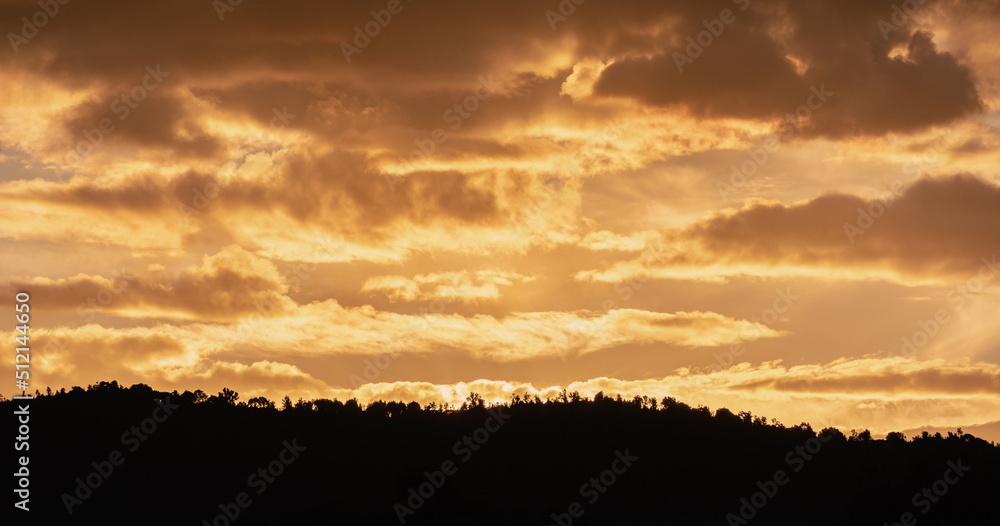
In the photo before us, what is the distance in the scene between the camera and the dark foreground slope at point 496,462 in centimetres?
11312

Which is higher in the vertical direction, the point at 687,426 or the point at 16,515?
the point at 687,426

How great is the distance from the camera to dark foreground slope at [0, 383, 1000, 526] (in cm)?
11312

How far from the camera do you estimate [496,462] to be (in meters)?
156

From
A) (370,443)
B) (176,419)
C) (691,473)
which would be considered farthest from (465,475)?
(176,419)

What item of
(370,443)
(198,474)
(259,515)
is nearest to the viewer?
(259,515)

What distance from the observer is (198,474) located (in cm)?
13825

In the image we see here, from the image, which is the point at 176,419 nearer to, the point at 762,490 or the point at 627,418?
the point at 627,418

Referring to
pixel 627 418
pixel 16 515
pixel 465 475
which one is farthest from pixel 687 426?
pixel 16 515

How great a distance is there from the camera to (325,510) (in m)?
71.5

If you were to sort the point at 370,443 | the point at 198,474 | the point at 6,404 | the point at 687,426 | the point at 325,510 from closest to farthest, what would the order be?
the point at 325,510 → the point at 198,474 → the point at 6,404 → the point at 370,443 → the point at 687,426

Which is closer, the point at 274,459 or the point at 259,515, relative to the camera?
the point at 259,515

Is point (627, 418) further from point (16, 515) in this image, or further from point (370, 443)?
point (16, 515)

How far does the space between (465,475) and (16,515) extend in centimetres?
6040

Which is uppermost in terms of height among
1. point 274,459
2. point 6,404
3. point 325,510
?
point 6,404
